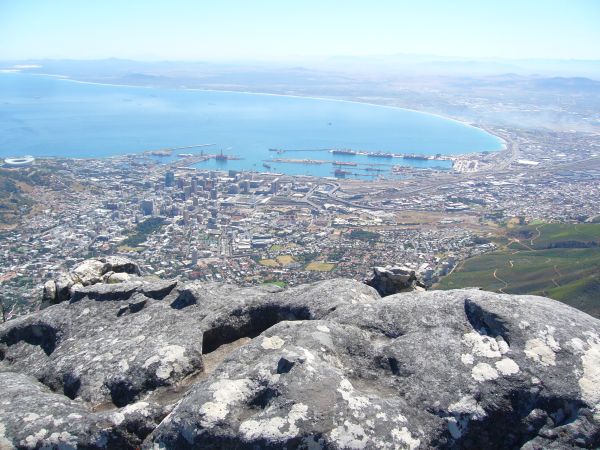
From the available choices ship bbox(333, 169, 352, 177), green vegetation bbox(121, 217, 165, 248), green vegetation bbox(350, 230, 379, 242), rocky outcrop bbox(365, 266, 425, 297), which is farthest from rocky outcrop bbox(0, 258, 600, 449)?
ship bbox(333, 169, 352, 177)

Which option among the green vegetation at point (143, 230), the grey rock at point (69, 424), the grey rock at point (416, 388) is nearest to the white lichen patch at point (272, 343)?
the grey rock at point (416, 388)

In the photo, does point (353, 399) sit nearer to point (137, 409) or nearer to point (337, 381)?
point (337, 381)

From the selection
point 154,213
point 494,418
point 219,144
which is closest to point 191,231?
point 154,213

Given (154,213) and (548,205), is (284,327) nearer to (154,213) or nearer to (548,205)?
(154,213)

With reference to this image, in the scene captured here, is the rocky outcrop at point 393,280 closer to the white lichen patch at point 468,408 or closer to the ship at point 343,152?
the white lichen patch at point 468,408

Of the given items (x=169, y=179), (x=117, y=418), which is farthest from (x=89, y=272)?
(x=169, y=179)
